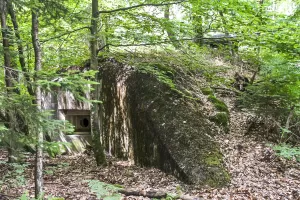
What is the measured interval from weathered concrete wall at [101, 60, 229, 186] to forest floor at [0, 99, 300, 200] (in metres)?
0.32

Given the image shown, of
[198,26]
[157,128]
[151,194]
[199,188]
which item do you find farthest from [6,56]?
[199,188]

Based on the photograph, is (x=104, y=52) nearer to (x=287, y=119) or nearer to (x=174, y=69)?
(x=174, y=69)

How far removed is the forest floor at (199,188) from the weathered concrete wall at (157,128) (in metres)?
0.32

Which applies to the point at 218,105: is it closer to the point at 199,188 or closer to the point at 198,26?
the point at 198,26

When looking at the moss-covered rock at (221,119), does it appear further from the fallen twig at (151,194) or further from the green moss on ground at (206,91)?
the fallen twig at (151,194)

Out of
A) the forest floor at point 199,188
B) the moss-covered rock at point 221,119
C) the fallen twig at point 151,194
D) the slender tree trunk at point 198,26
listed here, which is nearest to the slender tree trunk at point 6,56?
the forest floor at point 199,188

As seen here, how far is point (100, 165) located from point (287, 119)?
5.41 metres

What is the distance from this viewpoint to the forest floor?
5.41 m

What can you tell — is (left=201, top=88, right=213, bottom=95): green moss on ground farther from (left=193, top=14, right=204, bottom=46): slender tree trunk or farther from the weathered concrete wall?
(left=193, top=14, right=204, bottom=46): slender tree trunk

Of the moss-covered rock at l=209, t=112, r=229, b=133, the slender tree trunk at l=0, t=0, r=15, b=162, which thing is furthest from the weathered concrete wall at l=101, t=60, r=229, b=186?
the slender tree trunk at l=0, t=0, r=15, b=162

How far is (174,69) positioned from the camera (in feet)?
28.7

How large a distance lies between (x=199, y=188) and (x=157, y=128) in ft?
6.76

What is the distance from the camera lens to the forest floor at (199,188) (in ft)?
17.7

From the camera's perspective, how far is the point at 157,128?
7129 millimetres
